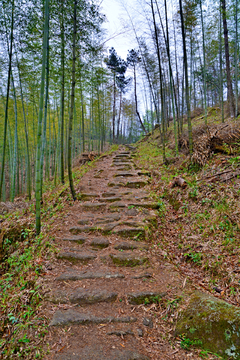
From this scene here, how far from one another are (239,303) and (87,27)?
5.82 metres

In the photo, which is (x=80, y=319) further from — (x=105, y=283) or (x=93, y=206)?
(x=93, y=206)

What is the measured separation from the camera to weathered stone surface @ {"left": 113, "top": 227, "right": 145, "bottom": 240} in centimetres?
303

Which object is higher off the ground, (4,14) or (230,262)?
(4,14)

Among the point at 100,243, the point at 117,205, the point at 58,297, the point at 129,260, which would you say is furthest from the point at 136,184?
the point at 58,297

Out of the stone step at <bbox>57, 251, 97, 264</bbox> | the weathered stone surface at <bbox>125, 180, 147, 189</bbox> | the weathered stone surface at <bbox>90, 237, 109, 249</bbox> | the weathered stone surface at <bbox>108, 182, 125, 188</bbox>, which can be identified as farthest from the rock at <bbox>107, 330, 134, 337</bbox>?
the weathered stone surface at <bbox>108, 182, 125, 188</bbox>

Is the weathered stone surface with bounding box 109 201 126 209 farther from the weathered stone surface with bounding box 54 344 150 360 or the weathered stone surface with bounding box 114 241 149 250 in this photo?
the weathered stone surface with bounding box 54 344 150 360

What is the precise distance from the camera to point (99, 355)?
1.46 metres

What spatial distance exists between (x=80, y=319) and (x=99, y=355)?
0.39 m

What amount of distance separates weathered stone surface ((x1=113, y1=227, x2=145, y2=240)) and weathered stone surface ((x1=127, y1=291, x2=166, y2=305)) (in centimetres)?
102

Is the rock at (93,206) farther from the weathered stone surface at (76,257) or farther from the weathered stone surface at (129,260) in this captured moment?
the weathered stone surface at (129,260)

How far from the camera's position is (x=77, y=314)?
6.01 feet

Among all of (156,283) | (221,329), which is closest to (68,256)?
(156,283)

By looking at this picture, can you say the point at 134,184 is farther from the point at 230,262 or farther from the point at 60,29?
the point at 60,29

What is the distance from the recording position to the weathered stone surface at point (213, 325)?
144 centimetres
